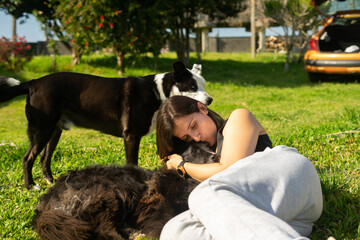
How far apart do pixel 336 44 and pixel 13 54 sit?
1147 cm

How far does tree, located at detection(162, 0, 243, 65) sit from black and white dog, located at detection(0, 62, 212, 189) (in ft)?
27.7

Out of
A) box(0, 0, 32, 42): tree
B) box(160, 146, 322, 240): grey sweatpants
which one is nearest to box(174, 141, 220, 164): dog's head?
box(160, 146, 322, 240): grey sweatpants

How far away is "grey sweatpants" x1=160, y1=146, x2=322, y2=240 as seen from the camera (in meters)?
1.77

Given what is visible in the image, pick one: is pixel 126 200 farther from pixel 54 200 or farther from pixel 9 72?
pixel 9 72

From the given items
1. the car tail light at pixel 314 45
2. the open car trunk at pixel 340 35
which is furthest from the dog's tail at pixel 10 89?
the open car trunk at pixel 340 35

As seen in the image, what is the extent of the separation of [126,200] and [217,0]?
12273 mm

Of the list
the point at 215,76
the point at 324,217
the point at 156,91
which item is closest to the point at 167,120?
the point at 324,217

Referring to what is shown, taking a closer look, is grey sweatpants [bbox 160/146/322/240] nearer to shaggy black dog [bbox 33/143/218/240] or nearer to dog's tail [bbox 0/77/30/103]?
shaggy black dog [bbox 33/143/218/240]

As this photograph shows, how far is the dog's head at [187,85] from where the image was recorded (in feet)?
14.2

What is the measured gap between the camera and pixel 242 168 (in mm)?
2059

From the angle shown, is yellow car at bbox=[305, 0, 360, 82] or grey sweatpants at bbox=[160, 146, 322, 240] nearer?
grey sweatpants at bbox=[160, 146, 322, 240]

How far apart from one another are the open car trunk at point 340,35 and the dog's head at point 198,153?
8.91 m

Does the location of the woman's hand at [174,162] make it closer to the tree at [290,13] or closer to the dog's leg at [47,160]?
the dog's leg at [47,160]

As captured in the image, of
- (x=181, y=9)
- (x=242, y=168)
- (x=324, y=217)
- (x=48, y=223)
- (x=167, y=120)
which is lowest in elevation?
(x=324, y=217)
